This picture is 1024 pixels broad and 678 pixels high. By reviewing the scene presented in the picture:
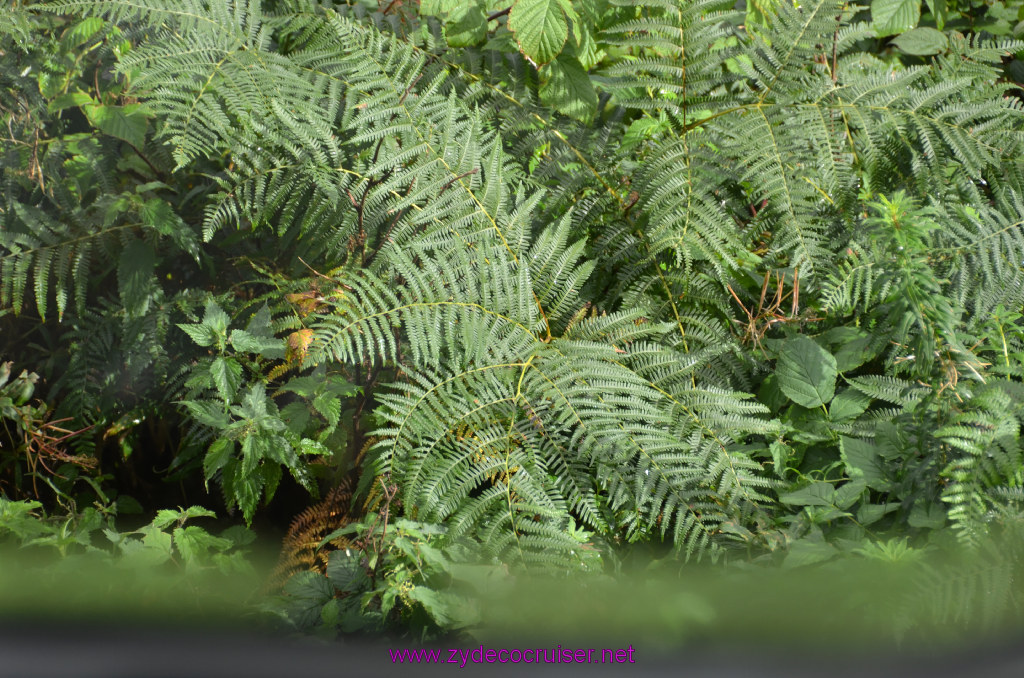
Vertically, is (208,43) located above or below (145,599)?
above

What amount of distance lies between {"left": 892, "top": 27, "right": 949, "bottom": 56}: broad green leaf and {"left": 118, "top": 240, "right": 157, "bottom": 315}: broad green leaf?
213 cm

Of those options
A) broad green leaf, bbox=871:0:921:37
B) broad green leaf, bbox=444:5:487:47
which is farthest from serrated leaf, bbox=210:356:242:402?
broad green leaf, bbox=871:0:921:37

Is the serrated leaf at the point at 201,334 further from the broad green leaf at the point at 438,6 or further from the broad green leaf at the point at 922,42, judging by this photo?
the broad green leaf at the point at 922,42

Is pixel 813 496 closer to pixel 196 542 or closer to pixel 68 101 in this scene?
pixel 196 542

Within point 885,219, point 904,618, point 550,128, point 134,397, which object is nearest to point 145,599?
point 904,618

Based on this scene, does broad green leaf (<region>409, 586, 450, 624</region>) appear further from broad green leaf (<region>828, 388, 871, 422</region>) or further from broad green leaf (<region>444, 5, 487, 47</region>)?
broad green leaf (<region>444, 5, 487, 47</region>)

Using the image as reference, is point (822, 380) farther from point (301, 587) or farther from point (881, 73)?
point (301, 587)

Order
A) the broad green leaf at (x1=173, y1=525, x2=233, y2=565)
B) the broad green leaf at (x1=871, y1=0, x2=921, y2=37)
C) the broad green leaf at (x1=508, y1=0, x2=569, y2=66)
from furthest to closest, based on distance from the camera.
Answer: the broad green leaf at (x1=871, y1=0, x2=921, y2=37), the broad green leaf at (x1=508, y1=0, x2=569, y2=66), the broad green leaf at (x1=173, y1=525, x2=233, y2=565)

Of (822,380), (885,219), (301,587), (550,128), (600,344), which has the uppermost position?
(550,128)

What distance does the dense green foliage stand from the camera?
1.21 metres

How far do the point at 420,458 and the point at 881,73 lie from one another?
1.32m

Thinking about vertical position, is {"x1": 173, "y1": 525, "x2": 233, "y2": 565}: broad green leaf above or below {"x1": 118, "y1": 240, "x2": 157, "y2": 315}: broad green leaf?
below

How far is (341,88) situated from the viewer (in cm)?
161

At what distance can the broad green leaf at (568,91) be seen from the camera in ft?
5.48
